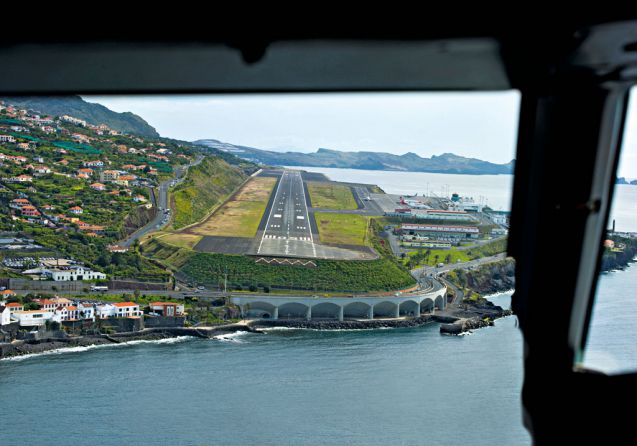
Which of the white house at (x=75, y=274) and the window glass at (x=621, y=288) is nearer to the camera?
the window glass at (x=621, y=288)

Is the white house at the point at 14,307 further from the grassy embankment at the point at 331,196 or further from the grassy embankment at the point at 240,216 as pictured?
the grassy embankment at the point at 331,196

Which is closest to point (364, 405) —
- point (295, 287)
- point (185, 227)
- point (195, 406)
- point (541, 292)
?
point (195, 406)

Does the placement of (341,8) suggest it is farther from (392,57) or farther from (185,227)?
(185,227)

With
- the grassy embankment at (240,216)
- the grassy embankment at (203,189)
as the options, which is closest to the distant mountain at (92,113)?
the grassy embankment at (203,189)

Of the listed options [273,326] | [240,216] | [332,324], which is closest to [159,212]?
[240,216]

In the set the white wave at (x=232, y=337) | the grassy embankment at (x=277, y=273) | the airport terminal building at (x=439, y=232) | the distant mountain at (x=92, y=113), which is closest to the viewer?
the white wave at (x=232, y=337)

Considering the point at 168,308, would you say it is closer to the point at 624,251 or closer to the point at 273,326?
the point at 273,326

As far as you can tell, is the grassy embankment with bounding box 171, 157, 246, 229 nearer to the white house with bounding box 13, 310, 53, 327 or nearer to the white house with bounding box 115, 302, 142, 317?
the white house with bounding box 115, 302, 142, 317
